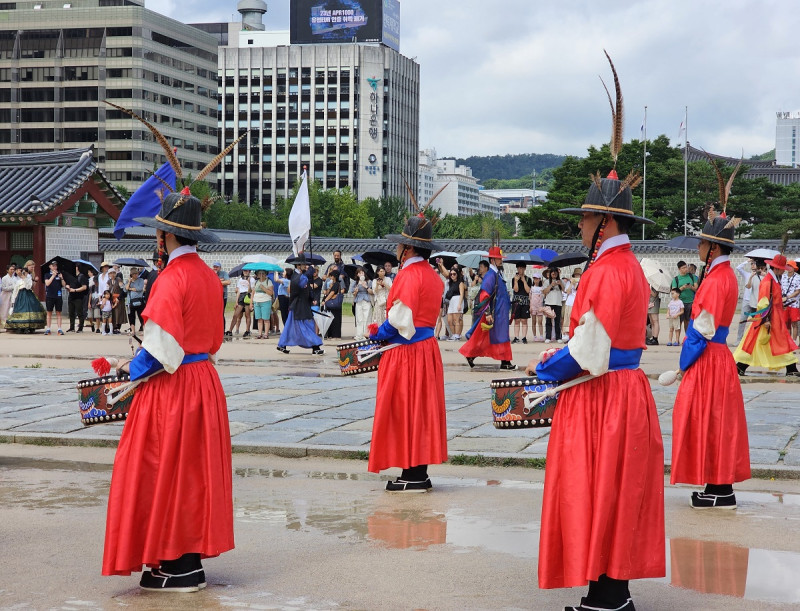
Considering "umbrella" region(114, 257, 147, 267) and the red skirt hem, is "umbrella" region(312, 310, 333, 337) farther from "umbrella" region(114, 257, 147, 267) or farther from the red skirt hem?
the red skirt hem

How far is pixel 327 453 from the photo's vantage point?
899cm

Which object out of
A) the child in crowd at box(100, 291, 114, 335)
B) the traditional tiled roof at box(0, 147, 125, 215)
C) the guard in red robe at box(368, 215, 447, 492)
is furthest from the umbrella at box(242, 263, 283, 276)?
the guard in red robe at box(368, 215, 447, 492)

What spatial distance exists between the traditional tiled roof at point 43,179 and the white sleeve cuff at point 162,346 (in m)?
25.3

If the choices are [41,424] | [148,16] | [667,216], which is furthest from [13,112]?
[41,424]

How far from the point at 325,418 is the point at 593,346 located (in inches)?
256

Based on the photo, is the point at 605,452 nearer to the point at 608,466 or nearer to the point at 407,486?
the point at 608,466

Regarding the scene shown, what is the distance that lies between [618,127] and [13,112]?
316 feet

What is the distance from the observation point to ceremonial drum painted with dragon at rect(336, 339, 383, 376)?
25.6ft

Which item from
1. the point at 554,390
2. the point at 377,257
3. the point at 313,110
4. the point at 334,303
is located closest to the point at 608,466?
the point at 554,390

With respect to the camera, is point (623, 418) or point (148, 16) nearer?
point (623, 418)

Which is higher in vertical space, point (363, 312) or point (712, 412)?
point (363, 312)

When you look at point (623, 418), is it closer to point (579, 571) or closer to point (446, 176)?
point (579, 571)

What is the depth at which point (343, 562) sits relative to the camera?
5.64m

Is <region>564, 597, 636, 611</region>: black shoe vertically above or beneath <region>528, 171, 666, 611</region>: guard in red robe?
beneath
